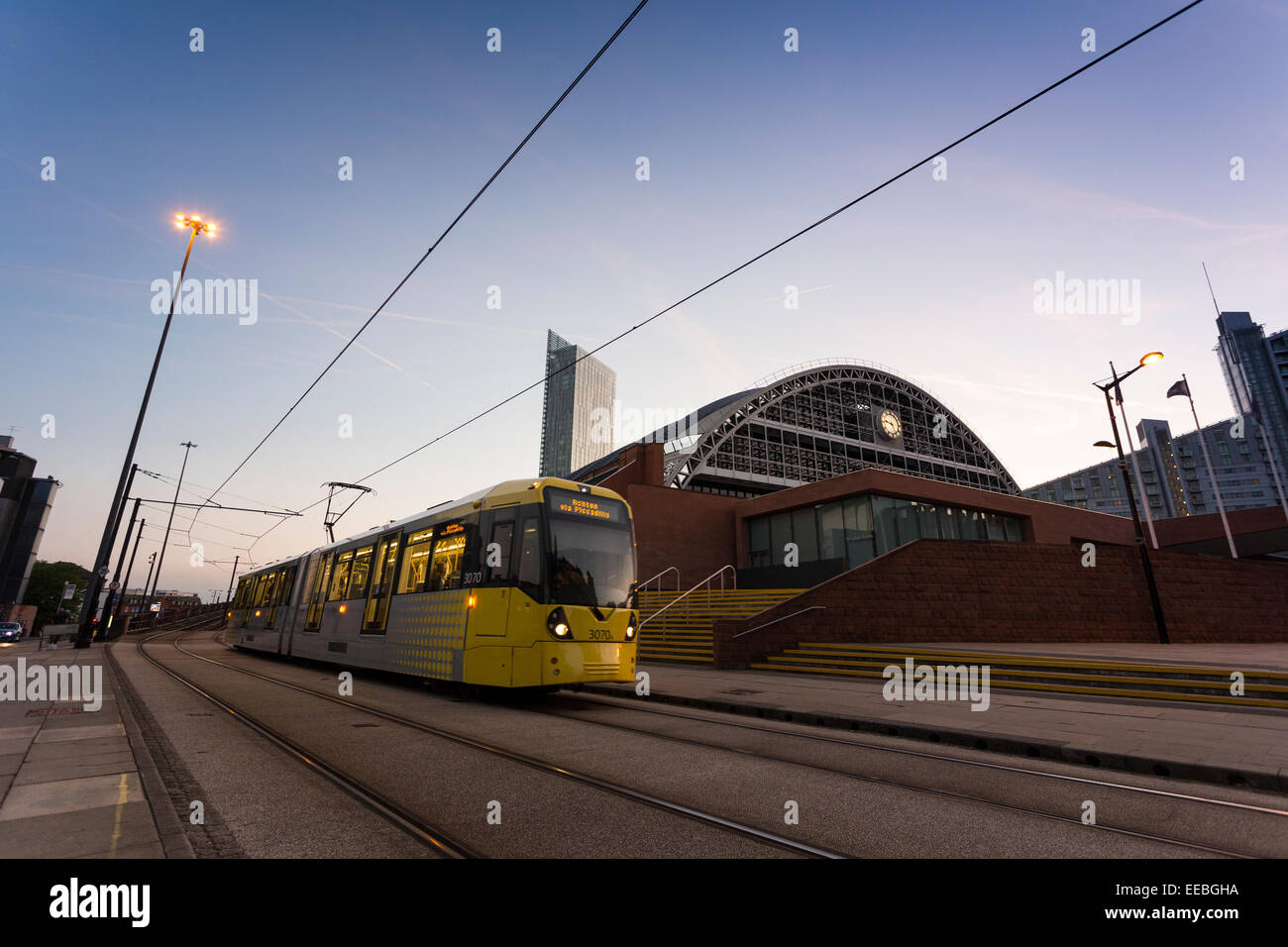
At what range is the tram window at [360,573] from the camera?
47.0 feet

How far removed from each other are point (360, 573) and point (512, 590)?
7.21 m

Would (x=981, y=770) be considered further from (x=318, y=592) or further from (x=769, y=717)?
(x=318, y=592)

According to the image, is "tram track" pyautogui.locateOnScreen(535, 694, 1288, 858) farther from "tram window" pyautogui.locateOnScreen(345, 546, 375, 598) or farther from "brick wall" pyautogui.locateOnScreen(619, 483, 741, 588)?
"brick wall" pyautogui.locateOnScreen(619, 483, 741, 588)

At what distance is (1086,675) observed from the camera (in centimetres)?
1096

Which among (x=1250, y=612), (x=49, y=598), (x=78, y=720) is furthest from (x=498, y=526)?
(x=49, y=598)

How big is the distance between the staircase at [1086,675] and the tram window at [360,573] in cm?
1078

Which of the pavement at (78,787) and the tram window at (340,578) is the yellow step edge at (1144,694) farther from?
the tram window at (340,578)

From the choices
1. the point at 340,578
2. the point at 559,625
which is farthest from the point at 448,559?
the point at 340,578

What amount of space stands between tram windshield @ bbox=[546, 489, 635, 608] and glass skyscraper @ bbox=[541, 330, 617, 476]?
499 ft

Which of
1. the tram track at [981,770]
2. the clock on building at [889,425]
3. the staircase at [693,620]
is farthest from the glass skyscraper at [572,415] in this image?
the tram track at [981,770]

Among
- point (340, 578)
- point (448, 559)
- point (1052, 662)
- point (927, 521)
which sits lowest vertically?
point (1052, 662)

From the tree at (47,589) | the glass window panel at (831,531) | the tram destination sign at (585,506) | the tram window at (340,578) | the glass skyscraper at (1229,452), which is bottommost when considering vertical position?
the tree at (47,589)
